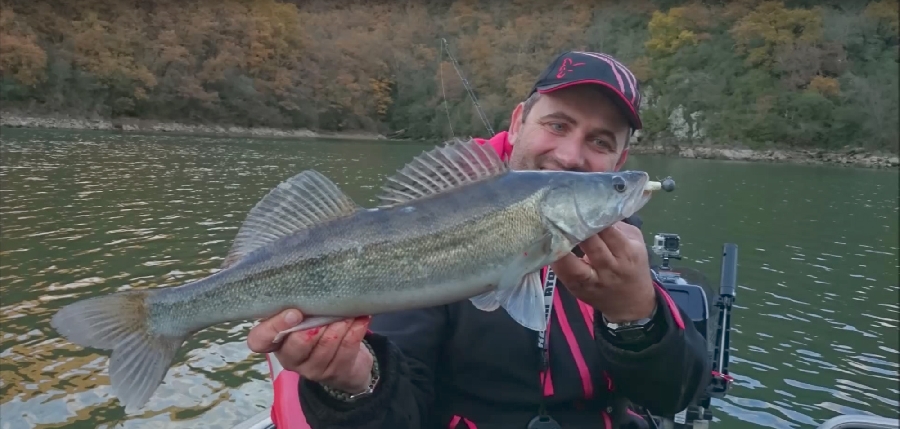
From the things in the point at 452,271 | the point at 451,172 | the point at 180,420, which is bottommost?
the point at 180,420

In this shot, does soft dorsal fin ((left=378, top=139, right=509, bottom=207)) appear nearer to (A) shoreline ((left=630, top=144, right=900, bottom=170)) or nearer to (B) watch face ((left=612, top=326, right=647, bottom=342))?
(B) watch face ((left=612, top=326, right=647, bottom=342))

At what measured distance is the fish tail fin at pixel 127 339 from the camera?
2705 millimetres

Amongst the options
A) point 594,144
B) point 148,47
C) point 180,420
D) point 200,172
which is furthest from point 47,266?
point 148,47

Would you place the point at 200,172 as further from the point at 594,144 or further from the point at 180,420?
the point at 594,144

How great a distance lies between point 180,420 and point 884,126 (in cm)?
7102

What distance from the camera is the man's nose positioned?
3.66 meters

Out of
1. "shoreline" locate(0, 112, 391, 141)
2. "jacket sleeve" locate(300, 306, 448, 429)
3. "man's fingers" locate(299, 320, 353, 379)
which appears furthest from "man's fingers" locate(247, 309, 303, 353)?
"shoreline" locate(0, 112, 391, 141)

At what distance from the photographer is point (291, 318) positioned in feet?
8.43

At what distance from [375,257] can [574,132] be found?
1.59 meters

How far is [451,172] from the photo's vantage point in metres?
2.88

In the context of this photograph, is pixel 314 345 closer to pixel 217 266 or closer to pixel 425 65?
pixel 217 266

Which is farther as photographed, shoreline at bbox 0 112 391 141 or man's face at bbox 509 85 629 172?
shoreline at bbox 0 112 391 141

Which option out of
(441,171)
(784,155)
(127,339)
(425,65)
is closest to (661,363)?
(441,171)

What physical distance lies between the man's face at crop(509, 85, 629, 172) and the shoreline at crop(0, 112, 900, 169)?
58.7 metres
